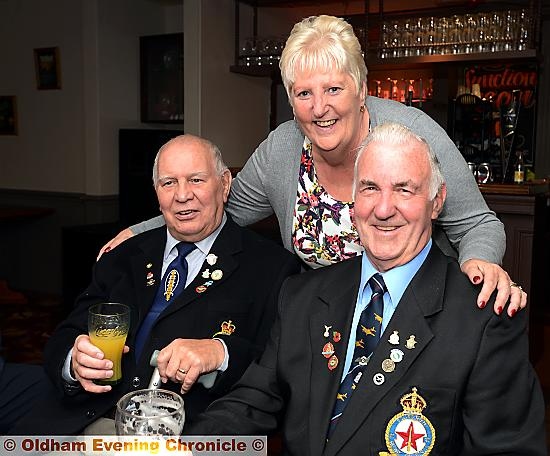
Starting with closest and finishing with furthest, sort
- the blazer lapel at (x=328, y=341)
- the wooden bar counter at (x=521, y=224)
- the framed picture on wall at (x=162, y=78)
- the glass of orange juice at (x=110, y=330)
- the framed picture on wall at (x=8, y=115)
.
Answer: the blazer lapel at (x=328, y=341), the glass of orange juice at (x=110, y=330), the wooden bar counter at (x=521, y=224), the framed picture on wall at (x=162, y=78), the framed picture on wall at (x=8, y=115)

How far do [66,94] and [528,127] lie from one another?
4723 mm

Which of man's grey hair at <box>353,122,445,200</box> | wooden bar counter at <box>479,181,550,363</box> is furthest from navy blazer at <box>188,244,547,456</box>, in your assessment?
wooden bar counter at <box>479,181,550,363</box>

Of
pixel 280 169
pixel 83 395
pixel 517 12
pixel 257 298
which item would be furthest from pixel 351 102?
pixel 517 12

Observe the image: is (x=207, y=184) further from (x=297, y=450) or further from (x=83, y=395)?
(x=297, y=450)

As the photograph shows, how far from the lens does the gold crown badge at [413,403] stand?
149 cm

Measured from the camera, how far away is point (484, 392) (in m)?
1.48

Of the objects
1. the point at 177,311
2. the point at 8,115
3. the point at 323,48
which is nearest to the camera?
the point at 323,48

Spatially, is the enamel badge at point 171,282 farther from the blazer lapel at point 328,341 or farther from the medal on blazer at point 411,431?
the medal on blazer at point 411,431

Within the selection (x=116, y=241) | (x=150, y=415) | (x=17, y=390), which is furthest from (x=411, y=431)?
(x=17, y=390)

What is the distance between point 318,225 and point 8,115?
561 cm

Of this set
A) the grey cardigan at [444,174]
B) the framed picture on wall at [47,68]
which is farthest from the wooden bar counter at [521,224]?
the framed picture on wall at [47,68]

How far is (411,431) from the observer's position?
4.83 ft

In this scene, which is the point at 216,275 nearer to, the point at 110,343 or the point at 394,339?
the point at 110,343

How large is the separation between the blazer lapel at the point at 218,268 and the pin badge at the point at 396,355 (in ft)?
2.41
